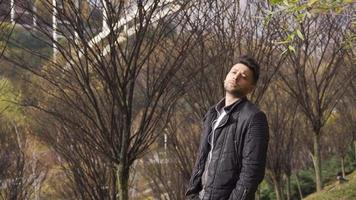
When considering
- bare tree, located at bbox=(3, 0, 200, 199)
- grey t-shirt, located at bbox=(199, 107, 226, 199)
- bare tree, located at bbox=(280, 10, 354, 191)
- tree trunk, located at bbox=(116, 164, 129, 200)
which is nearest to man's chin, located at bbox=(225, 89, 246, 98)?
→ grey t-shirt, located at bbox=(199, 107, 226, 199)

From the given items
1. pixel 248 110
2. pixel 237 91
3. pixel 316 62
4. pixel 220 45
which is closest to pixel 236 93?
pixel 237 91

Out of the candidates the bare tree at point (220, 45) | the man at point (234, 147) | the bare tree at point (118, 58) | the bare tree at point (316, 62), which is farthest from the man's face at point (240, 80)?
the bare tree at point (316, 62)

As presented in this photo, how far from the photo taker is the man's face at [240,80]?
2.72 metres

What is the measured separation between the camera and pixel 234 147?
2.60 m

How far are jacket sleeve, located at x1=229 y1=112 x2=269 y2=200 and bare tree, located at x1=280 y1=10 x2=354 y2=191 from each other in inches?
239

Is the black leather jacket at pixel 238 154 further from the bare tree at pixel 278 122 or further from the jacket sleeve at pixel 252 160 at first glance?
the bare tree at pixel 278 122

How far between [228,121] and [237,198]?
439 mm

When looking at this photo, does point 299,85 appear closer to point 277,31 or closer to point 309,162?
point 277,31

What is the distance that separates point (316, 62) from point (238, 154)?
7316 millimetres

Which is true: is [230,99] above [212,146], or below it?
above

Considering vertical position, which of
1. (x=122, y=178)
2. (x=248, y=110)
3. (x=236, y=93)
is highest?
(x=236, y=93)

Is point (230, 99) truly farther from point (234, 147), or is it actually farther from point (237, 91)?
point (234, 147)

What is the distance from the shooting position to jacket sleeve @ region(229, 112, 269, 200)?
2.50 m

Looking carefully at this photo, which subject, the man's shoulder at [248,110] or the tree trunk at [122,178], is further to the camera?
the tree trunk at [122,178]
